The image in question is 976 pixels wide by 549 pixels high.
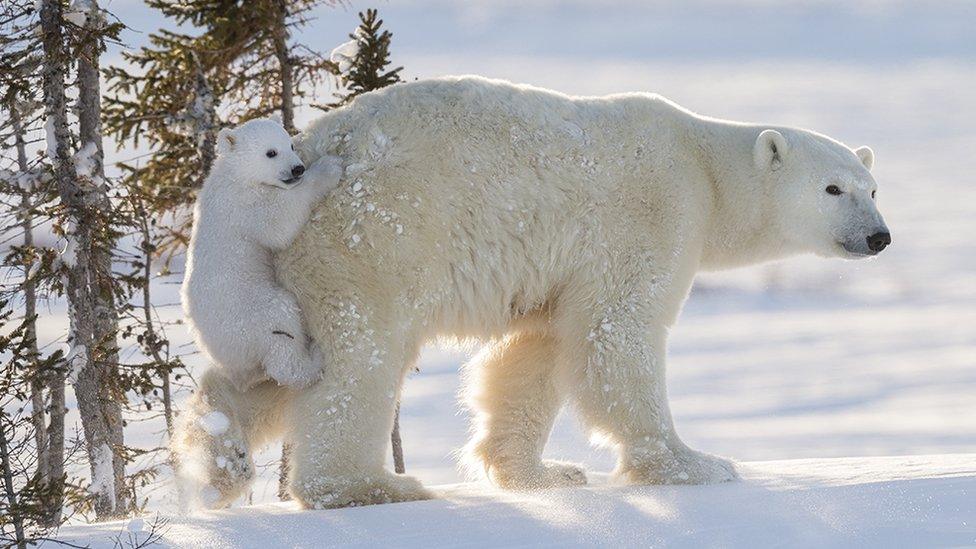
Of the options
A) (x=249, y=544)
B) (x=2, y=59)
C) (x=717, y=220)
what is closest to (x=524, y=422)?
(x=717, y=220)

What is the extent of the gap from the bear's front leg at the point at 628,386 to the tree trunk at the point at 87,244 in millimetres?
4456

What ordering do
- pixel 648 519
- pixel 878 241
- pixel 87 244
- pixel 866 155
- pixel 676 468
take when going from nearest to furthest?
pixel 648 519 → pixel 676 468 → pixel 878 241 → pixel 866 155 → pixel 87 244

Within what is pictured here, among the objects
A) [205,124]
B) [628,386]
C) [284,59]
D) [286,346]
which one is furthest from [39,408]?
[628,386]

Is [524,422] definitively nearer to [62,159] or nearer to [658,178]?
[658,178]

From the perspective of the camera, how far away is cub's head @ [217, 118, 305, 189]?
6.61 m

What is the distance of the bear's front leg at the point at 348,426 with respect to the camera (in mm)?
6637

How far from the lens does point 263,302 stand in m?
6.57

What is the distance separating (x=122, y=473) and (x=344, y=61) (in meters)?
4.68

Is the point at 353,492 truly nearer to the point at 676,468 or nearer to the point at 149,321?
the point at 676,468

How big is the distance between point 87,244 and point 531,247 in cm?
444

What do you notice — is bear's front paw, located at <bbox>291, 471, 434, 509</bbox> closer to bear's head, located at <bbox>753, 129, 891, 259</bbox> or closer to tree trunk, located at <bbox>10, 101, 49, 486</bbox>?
tree trunk, located at <bbox>10, 101, 49, 486</bbox>

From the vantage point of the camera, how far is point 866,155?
8430 millimetres

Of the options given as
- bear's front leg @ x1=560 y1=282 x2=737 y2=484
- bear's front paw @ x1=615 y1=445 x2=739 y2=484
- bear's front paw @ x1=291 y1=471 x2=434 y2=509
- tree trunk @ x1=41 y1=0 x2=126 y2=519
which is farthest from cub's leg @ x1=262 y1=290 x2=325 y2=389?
tree trunk @ x1=41 y1=0 x2=126 y2=519

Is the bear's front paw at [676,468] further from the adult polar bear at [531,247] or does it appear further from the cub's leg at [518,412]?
the cub's leg at [518,412]
